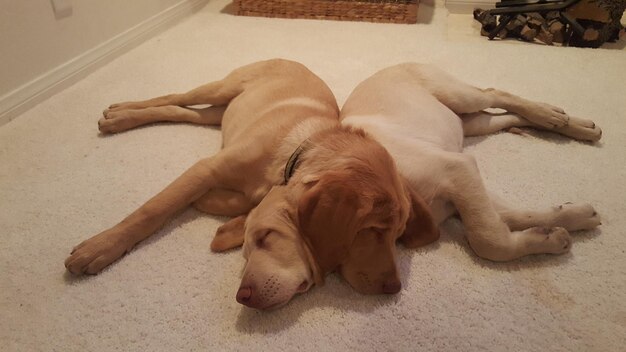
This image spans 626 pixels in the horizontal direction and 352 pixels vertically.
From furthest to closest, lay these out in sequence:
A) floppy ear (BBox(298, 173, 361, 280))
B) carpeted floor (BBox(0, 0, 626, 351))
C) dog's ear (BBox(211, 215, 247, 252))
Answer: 1. dog's ear (BBox(211, 215, 247, 252))
2. carpeted floor (BBox(0, 0, 626, 351))
3. floppy ear (BBox(298, 173, 361, 280))

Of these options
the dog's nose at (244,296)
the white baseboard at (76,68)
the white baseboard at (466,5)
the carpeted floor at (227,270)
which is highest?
the white baseboard at (466,5)

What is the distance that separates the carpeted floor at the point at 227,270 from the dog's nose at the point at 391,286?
0.22ft

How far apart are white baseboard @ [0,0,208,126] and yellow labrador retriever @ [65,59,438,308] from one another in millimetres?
1231

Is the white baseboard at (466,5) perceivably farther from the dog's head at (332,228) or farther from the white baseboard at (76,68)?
the dog's head at (332,228)

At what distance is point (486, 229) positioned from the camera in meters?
1.41

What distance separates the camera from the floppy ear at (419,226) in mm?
1366

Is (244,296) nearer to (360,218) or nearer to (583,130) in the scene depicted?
(360,218)

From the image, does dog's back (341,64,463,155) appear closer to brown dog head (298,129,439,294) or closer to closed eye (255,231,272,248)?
brown dog head (298,129,439,294)

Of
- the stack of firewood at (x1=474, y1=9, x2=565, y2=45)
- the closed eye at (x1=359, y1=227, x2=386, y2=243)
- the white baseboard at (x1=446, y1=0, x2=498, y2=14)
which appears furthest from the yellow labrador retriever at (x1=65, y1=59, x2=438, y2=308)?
the white baseboard at (x1=446, y1=0, x2=498, y2=14)

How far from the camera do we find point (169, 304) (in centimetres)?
129

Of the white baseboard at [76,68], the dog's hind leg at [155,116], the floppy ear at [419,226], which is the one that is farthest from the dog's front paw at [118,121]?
the floppy ear at [419,226]

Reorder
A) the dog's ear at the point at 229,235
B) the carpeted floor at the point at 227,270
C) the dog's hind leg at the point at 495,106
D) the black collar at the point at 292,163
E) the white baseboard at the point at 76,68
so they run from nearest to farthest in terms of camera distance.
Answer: the carpeted floor at the point at 227,270
the black collar at the point at 292,163
the dog's ear at the point at 229,235
the dog's hind leg at the point at 495,106
the white baseboard at the point at 76,68

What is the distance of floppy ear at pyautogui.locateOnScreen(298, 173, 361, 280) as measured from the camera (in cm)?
110

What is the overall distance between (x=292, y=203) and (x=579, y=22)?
333 centimetres
